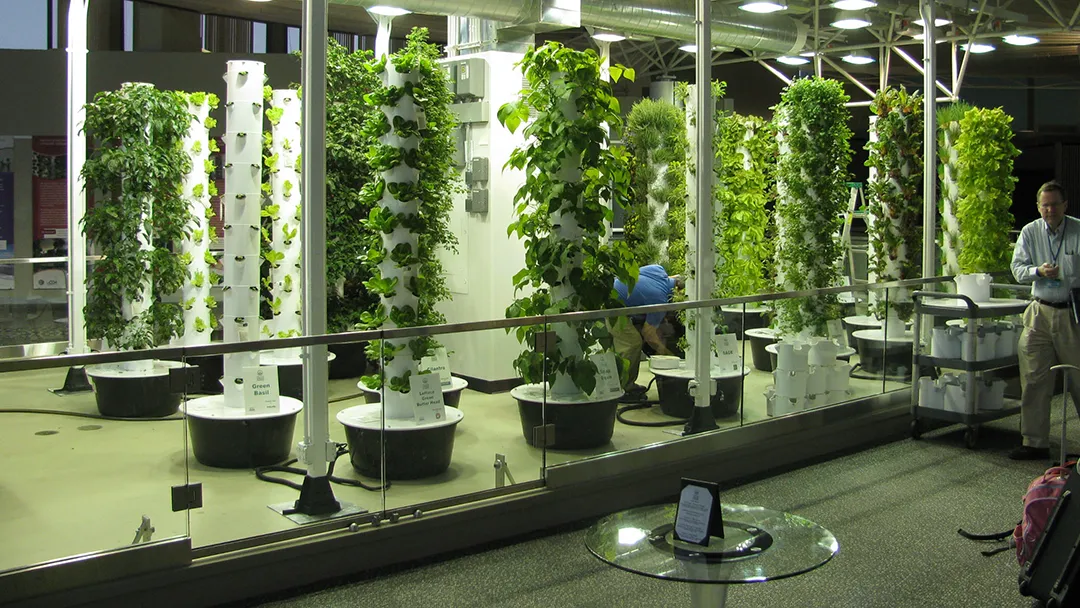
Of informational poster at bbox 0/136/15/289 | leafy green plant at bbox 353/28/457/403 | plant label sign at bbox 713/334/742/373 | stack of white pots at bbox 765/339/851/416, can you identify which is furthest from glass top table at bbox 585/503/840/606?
informational poster at bbox 0/136/15/289

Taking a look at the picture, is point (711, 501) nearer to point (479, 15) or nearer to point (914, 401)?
point (914, 401)

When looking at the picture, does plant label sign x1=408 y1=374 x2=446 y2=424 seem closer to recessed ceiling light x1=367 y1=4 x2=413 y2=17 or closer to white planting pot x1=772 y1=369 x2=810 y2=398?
white planting pot x1=772 y1=369 x2=810 y2=398

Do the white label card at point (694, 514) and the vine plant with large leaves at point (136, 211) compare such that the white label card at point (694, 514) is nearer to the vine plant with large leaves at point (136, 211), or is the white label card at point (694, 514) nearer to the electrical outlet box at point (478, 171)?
the vine plant with large leaves at point (136, 211)

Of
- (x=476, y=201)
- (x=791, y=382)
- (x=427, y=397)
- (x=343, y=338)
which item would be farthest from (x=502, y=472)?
(x=476, y=201)

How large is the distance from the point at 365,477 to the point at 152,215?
3.38 metres

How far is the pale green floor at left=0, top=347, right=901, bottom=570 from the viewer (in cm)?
363

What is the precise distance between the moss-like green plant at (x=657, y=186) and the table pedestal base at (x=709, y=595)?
214 inches

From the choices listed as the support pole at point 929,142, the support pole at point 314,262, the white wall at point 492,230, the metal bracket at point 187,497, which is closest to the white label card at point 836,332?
the support pole at point 929,142

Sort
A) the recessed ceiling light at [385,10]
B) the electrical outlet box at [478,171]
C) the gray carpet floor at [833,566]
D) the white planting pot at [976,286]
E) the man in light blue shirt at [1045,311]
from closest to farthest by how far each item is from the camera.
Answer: the gray carpet floor at [833,566], the man in light blue shirt at [1045,311], the recessed ceiling light at [385,10], the white planting pot at [976,286], the electrical outlet box at [478,171]

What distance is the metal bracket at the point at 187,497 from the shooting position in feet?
13.1

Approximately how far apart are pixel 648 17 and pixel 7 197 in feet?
28.4

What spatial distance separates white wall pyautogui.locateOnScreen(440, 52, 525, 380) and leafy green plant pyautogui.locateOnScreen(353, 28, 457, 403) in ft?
7.41

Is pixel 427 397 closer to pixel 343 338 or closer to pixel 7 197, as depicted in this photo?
pixel 343 338

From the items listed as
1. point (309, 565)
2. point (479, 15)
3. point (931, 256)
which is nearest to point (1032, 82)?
point (931, 256)
